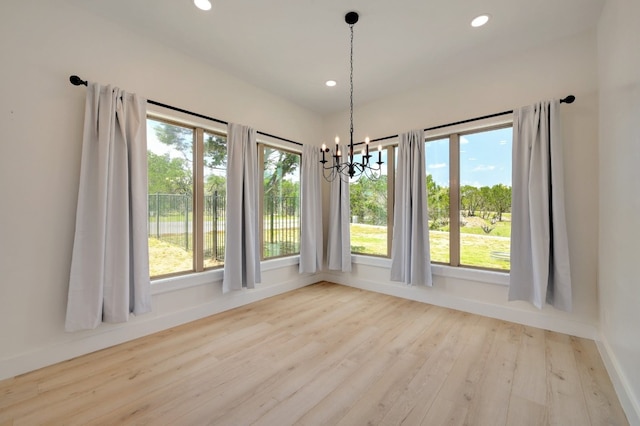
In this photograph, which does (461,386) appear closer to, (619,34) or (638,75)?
(638,75)

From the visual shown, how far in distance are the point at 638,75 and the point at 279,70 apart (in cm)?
320

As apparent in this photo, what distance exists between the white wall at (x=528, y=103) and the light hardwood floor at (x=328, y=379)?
0.91ft

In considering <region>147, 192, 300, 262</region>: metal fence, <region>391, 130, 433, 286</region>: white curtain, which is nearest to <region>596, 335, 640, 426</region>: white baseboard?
<region>391, 130, 433, 286</region>: white curtain

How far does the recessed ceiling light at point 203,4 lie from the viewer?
2.22m

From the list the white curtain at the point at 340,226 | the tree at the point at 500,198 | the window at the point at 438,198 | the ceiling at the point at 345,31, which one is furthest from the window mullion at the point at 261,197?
the tree at the point at 500,198

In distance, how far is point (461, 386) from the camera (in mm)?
1885

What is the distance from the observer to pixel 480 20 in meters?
2.42

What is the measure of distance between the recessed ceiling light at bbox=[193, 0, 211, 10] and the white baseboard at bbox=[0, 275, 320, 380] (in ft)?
9.93

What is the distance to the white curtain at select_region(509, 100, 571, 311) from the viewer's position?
259 cm

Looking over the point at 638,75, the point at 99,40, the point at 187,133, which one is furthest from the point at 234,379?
the point at 638,75

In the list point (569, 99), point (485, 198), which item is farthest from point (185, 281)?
point (569, 99)

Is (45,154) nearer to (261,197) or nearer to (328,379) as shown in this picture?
(261,197)

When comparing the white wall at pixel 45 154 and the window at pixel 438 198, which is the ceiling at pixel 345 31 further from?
the window at pixel 438 198

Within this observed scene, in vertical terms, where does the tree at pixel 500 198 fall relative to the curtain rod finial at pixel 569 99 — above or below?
below
